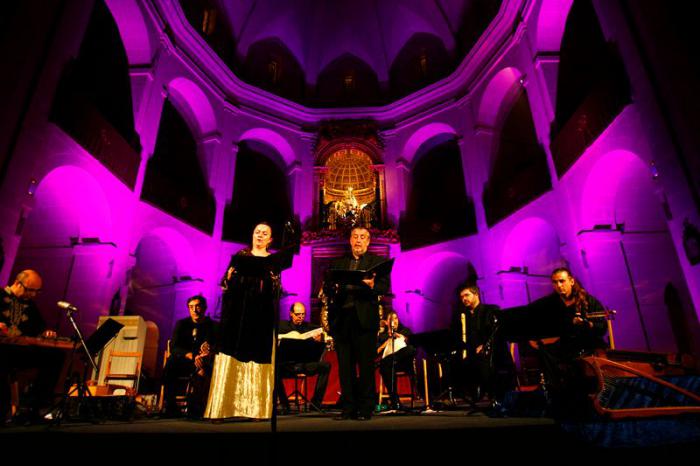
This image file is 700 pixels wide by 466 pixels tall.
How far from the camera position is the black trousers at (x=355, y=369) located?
151 inches

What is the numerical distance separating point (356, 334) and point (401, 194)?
11.6 metres

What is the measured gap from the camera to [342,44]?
56.7 feet

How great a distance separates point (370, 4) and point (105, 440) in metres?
17.6

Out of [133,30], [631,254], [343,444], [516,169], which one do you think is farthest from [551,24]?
[343,444]

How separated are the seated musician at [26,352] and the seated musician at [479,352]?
5.05m

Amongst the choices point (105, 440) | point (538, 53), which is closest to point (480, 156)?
point (538, 53)

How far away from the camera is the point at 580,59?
9844 millimetres

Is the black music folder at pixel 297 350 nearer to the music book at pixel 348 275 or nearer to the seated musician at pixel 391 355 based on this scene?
the seated musician at pixel 391 355

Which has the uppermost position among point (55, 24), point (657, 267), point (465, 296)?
point (55, 24)

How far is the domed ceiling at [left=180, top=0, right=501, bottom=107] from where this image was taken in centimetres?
1530

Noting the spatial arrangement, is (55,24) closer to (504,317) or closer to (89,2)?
(89,2)

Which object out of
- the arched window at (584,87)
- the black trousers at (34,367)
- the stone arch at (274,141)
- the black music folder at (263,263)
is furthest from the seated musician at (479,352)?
the stone arch at (274,141)

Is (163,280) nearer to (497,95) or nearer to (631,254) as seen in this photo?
(497,95)

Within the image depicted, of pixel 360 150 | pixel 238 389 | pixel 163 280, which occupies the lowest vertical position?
pixel 238 389
